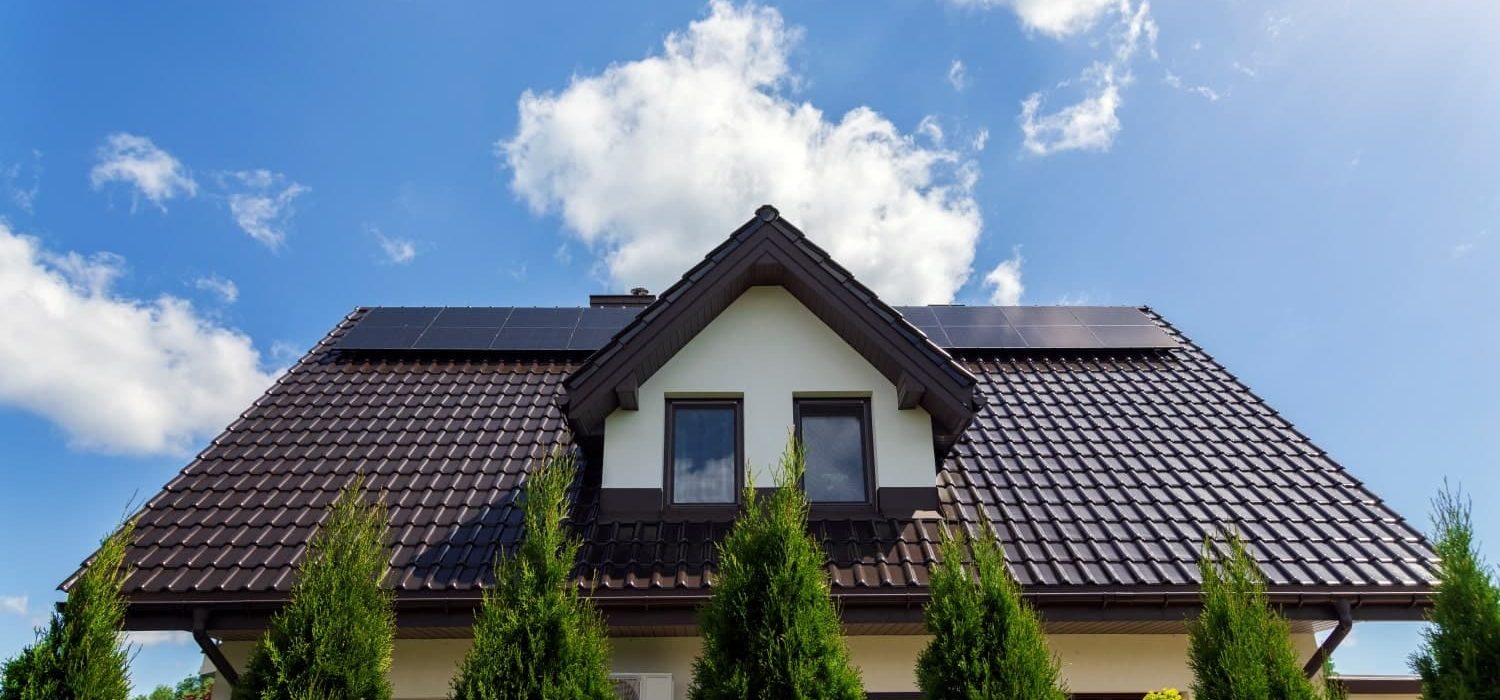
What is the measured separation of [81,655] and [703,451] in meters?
4.78

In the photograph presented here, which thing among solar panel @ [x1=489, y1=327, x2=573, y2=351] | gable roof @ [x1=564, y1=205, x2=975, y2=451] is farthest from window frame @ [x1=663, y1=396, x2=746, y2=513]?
solar panel @ [x1=489, y1=327, x2=573, y2=351]

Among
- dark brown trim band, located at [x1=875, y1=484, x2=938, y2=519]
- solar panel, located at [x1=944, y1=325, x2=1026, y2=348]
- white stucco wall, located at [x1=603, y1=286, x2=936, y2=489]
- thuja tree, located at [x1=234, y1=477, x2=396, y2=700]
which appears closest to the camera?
thuja tree, located at [x1=234, y1=477, x2=396, y2=700]

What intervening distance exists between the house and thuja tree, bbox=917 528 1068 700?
0.85m

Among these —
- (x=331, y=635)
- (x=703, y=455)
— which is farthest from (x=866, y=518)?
(x=331, y=635)

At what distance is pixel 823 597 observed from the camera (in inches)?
202

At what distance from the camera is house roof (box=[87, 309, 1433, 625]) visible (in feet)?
20.4

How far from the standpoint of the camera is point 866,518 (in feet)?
22.7

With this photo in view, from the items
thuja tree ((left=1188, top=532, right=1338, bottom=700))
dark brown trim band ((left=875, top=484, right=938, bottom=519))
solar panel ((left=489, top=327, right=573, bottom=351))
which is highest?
solar panel ((left=489, top=327, right=573, bottom=351))

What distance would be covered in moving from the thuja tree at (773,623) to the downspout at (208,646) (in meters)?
4.13

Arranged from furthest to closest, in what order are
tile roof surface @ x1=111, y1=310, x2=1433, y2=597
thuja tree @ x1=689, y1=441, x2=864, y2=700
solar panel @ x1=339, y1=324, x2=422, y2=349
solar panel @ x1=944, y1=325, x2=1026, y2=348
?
solar panel @ x1=944, y1=325, x2=1026, y2=348, solar panel @ x1=339, y1=324, x2=422, y2=349, tile roof surface @ x1=111, y1=310, x2=1433, y2=597, thuja tree @ x1=689, y1=441, x2=864, y2=700

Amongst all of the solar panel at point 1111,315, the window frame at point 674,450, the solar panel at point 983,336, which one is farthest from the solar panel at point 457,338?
the solar panel at point 1111,315

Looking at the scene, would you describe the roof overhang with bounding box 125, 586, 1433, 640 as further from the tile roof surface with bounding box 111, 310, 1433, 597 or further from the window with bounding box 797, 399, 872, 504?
the window with bounding box 797, 399, 872, 504

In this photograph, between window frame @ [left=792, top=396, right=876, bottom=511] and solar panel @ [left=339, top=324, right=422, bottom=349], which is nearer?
window frame @ [left=792, top=396, right=876, bottom=511]

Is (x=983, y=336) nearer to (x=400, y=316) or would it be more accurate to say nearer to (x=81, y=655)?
(x=400, y=316)
